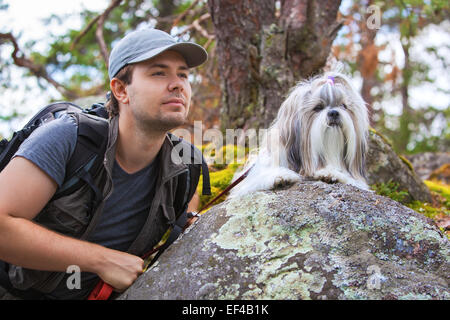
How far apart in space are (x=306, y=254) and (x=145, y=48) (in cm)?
174

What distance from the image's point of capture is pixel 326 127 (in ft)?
10.9

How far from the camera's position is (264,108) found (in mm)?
5406

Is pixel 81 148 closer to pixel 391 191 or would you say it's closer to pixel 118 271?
pixel 118 271

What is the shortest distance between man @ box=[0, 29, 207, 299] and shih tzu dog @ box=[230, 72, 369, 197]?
0.86 metres

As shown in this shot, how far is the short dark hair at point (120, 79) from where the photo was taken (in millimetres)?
2729

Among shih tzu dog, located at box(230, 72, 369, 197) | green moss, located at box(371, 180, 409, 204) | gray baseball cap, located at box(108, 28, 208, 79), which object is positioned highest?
gray baseball cap, located at box(108, 28, 208, 79)

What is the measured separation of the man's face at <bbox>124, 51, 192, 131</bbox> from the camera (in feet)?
8.61

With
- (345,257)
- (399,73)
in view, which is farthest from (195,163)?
(399,73)

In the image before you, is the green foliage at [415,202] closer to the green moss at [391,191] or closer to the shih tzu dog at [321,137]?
the green moss at [391,191]

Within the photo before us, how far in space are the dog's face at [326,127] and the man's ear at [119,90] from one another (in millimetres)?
1523

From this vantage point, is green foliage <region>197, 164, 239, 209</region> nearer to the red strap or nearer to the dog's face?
the dog's face

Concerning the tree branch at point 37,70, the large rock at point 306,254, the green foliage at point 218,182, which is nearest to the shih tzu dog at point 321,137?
the large rock at point 306,254

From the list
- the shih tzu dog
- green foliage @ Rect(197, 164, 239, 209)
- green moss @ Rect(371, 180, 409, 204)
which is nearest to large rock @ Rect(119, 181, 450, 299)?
the shih tzu dog

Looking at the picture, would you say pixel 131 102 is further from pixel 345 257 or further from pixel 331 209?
pixel 345 257
